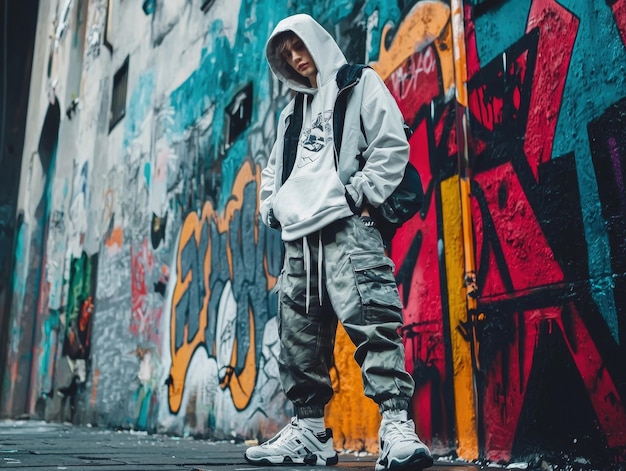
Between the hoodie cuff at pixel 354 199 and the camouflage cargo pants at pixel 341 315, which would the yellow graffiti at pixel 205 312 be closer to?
the camouflage cargo pants at pixel 341 315

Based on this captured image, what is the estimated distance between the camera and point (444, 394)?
326 cm

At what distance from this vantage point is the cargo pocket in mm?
2408

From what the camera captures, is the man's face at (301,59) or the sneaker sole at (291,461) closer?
the sneaker sole at (291,461)

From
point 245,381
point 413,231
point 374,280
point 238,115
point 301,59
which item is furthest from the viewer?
point 238,115

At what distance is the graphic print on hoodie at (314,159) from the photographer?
101 inches

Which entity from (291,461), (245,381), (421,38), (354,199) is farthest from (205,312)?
(354,199)

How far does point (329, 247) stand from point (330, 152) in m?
0.36

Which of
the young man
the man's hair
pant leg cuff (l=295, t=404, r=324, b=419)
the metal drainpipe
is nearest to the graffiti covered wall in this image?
the metal drainpipe

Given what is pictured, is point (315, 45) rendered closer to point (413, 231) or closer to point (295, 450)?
point (413, 231)

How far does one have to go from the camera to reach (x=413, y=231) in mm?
3643

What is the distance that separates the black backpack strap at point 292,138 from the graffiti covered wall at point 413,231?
0.85 meters

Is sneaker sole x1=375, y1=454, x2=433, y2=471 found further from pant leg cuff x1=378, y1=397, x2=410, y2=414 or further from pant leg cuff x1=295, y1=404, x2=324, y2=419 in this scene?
pant leg cuff x1=295, y1=404, x2=324, y2=419

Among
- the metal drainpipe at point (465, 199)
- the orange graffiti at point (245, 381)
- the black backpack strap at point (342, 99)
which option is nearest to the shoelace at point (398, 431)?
the metal drainpipe at point (465, 199)

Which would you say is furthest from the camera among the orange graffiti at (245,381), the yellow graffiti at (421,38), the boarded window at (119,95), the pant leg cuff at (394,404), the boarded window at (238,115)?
the boarded window at (119,95)
